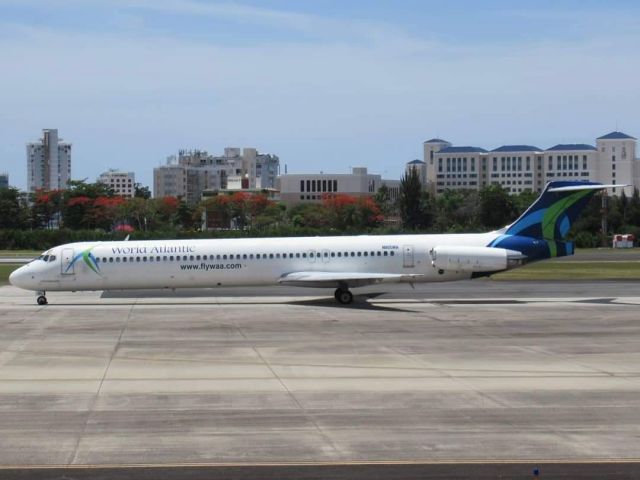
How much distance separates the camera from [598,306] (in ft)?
118

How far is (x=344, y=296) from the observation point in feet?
126

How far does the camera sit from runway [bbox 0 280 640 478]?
14148mm

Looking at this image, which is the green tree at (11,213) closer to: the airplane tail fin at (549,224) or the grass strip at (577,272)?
the grass strip at (577,272)

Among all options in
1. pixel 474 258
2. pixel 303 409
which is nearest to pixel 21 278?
pixel 474 258

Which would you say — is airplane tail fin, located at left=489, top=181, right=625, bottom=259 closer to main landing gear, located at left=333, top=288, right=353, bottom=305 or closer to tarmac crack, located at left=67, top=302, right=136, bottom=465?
main landing gear, located at left=333, top=288, right=353, bottom=305

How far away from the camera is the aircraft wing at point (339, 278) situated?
124ft

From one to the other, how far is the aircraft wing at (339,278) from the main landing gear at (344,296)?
257 mm

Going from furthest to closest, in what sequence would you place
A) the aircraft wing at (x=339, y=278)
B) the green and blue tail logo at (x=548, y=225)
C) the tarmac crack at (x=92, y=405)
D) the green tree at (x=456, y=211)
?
1. the green tree at (x=456, y=211)
2. the green and blue tail logo at (x=548, y=225)
3. the aircraft wing at (x=339, y=278)
4. the tarmac crack at (x=92, y=405)

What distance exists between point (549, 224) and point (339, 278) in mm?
8932

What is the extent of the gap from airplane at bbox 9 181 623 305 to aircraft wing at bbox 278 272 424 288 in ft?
0.31

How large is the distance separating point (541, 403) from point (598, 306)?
1955 cm

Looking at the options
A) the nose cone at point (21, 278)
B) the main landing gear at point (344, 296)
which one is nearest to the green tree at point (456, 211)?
the main landing gear at point (344, 296)

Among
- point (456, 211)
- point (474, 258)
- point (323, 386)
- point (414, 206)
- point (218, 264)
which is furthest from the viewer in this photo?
point (414, 206)

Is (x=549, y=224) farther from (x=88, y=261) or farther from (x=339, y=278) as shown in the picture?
(x=88, y=261)
